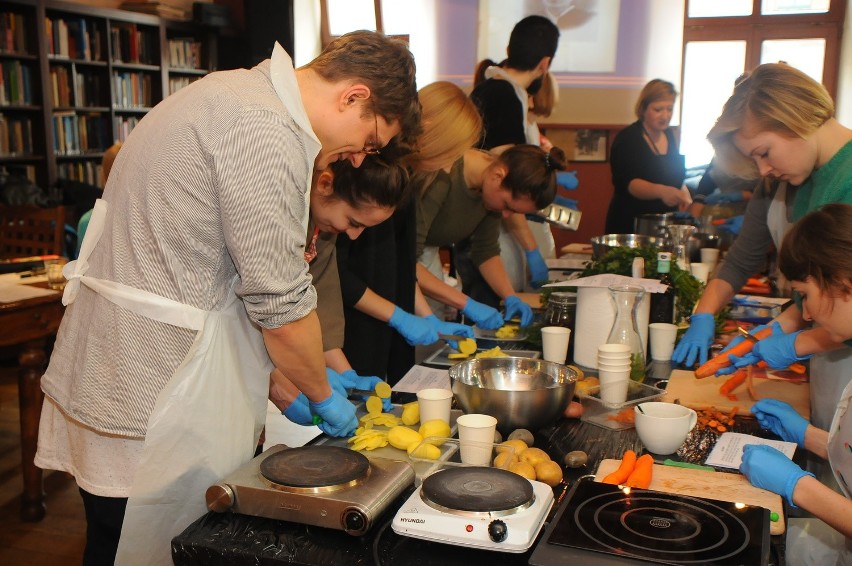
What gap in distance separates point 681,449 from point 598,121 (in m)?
6.17

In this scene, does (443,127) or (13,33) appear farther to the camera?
(13,33)

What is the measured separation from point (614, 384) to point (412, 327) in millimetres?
850

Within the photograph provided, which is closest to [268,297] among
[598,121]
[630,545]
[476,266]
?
[630,545]

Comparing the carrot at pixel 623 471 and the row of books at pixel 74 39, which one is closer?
the carrot at pixel 623 471

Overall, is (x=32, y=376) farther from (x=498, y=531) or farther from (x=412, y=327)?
(x=498, y=531)

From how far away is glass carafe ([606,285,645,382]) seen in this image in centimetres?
203

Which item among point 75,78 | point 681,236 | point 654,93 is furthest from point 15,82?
point 681,236

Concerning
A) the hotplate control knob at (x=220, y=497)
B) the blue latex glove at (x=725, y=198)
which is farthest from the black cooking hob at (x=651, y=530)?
the blue latex glove at (x=725, y=198)

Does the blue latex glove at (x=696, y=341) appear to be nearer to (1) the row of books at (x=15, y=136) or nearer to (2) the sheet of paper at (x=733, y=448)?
(2) the sheet of paper at (x=733, y=448)

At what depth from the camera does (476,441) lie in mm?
1404

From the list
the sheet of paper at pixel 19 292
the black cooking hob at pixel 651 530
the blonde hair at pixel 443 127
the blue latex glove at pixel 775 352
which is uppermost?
the blonde hair at pixel 443 127

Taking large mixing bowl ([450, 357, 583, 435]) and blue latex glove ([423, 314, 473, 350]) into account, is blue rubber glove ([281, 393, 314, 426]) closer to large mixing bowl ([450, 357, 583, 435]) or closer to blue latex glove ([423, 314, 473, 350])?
large mixing bowl ([450, 357, 583, 435])

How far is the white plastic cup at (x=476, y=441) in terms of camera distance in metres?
1.40

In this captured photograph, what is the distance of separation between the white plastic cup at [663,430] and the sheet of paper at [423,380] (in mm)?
533
